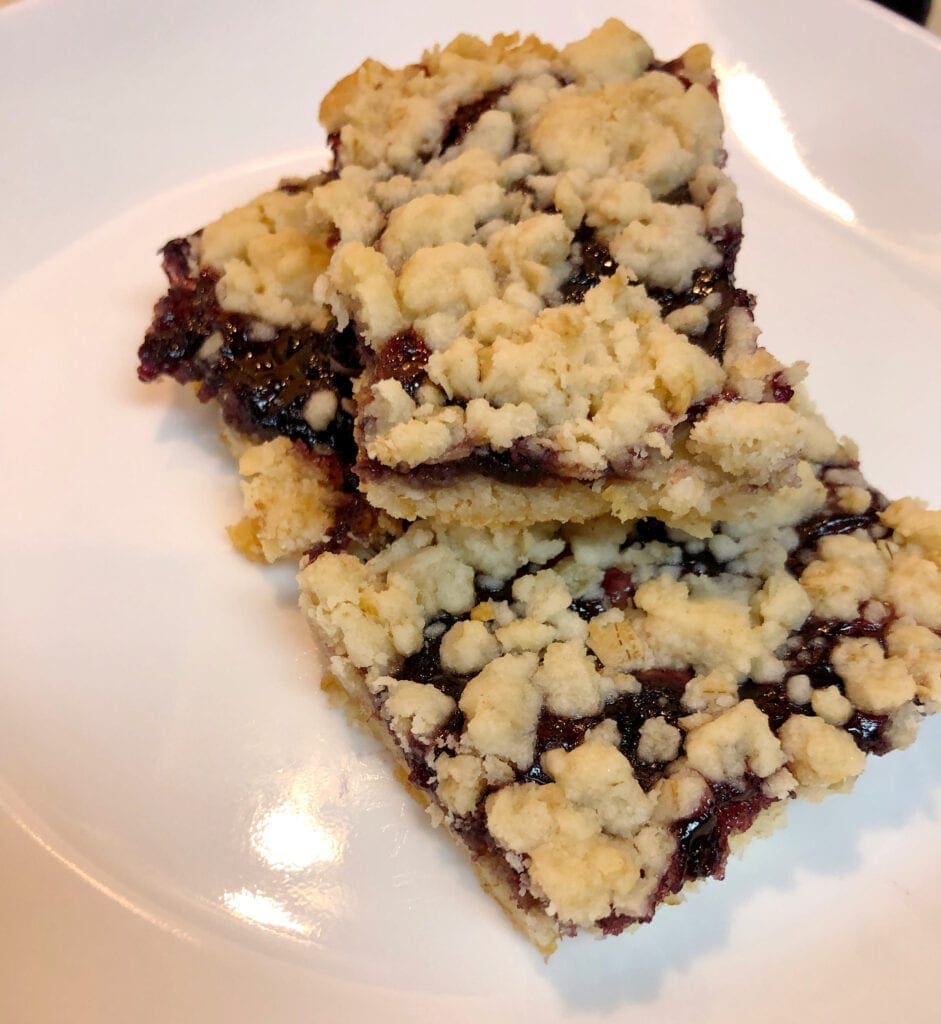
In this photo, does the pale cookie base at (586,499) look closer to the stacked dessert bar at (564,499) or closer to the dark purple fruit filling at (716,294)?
the stacked dessert bar at (564,499)

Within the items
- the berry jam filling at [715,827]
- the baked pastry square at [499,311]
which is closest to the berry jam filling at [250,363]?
the baked pastry square at [499,311]

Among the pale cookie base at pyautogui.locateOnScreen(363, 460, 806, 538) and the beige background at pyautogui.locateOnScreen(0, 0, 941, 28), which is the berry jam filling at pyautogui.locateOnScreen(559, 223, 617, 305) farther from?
the beige background at pyautogui.locateOnScreen(0, 0, 941, 28)

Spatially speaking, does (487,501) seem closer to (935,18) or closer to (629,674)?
(629,674)

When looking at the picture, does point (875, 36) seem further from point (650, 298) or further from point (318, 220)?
point (318, 220)

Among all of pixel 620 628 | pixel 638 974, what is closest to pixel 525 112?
pixel 620 628

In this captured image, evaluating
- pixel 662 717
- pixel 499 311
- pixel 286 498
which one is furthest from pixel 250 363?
pixel 662 717
